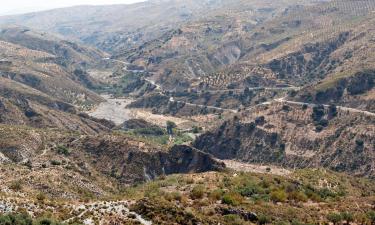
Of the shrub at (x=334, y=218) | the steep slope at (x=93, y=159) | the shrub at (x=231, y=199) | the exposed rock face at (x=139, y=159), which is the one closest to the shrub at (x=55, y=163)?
the steep slope at (x=93, y=159)

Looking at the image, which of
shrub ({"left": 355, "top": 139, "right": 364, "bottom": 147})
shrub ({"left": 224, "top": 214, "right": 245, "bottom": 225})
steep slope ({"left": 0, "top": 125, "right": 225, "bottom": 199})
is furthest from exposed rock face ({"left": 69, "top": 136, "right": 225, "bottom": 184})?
shrub ({"left": 355, "top": 139, "right": 364, "bottom": 147})

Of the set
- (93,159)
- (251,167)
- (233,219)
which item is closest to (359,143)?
(251,167)

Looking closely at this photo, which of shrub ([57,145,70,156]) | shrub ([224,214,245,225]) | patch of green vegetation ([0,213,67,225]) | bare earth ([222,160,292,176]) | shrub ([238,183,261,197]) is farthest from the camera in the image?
bare earth ([222,160,292,176])

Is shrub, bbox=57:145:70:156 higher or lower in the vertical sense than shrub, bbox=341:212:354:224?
lower

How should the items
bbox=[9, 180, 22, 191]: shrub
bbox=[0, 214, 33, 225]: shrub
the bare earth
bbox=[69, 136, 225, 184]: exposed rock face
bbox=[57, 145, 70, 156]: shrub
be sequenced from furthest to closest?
the bare earth, bbox=[69, 136, 225, 184]: exposed rock face, bbox=[57, 145, 70, 156]: shrub, bbox=[9, 180, 22, 191]: shrub, bbox=[0, 214, 33, 225]: shrub

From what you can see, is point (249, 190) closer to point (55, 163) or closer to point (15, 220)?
point (15, 220)

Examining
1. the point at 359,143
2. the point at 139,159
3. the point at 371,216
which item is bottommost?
the point at 359,143

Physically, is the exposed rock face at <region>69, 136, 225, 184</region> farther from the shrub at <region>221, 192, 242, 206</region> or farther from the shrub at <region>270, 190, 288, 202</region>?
the shrub at <region>221, 192, 242, 206</region>

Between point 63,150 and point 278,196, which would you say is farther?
point 63,150

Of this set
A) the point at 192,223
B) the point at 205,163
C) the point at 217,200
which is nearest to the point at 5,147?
the point at 205,163

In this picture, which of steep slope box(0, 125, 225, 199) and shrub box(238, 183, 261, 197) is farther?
steep slope box(0, 125, 225, 199)

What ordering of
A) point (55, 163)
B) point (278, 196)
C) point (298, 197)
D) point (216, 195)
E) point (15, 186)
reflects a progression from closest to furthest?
point (216, 195) < point (15, 186) < point (278, 196) < point (298, 197) < point (55, 163)

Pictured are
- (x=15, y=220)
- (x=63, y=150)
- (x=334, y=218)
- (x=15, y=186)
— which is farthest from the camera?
(x=63, y=150)
